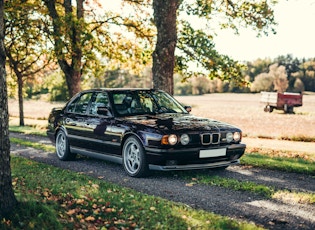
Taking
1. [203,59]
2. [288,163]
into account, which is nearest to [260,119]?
[203,59]

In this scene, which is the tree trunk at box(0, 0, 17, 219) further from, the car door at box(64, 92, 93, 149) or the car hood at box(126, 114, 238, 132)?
the car door at box(64, 92, 93, 149)

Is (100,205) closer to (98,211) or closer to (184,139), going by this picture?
(98,211)

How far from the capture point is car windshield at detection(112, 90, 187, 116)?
8500 millimetres

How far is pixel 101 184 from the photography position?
23.0ft

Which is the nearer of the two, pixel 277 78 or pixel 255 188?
pixel 255 188

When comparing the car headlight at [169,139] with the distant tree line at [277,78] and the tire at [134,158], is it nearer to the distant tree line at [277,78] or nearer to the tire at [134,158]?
the tire at [134,158]

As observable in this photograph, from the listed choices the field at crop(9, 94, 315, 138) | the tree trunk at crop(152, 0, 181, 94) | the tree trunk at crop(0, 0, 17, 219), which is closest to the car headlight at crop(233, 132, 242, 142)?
the tree trunk at crop(0, 0, 17, 219)

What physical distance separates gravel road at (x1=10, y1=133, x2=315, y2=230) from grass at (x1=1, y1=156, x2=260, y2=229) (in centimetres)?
40

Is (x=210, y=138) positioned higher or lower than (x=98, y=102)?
lower

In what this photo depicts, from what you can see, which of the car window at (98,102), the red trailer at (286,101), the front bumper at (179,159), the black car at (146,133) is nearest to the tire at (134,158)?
the black car at (146,133)

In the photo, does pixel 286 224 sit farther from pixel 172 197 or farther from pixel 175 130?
pixel 175 130

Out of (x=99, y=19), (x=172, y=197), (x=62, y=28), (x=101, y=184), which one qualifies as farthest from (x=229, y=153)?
(x=99, y=19)

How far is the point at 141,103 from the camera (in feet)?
28.3

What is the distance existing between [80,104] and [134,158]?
2492mm
